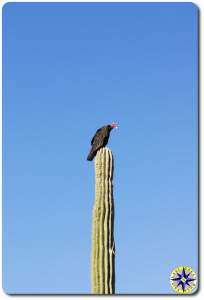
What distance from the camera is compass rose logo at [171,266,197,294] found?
8.95m

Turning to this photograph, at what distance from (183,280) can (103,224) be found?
8.03 ft

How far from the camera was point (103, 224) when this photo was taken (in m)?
11.3

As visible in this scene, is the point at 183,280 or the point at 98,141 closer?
the point at 183,280

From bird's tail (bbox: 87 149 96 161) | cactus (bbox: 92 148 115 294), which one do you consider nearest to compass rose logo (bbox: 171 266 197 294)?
cactus (bbox: 92 148 115 294)

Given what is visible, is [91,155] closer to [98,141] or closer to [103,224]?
[98,141]

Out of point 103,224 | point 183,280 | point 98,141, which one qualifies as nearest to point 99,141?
point 98,141

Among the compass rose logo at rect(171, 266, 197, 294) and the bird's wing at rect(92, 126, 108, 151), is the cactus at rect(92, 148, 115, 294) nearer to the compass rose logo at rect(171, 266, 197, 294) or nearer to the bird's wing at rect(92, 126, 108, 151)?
the bird's wing at rect(92, 126, 108, 151)

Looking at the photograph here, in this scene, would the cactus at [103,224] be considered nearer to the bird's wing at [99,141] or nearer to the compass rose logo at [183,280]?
the bird's wing at [99,141]

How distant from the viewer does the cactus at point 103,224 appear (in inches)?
432

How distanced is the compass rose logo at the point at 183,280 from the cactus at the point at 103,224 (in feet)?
5.84

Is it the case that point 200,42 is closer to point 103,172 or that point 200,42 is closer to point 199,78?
point 199,78

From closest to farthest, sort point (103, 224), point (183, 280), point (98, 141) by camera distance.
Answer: point (183, 280) → point (103, 224) → point (98, 141)

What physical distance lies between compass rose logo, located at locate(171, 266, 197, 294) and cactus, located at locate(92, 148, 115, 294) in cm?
178

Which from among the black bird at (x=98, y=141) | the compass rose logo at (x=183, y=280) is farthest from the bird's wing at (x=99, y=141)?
the compass rose logo at (x=183, y=280)
